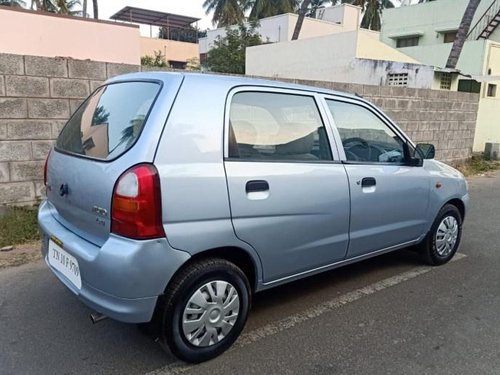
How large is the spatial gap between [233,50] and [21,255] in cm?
2088

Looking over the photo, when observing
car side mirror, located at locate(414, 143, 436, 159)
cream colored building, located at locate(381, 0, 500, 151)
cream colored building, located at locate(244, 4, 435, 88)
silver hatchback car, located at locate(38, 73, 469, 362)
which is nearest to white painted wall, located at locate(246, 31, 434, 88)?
cream colored building, located at locate(244, 4, 435, 88)

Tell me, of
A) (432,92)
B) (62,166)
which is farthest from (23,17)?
(62,166)

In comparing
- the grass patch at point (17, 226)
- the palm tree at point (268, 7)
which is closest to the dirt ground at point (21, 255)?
the grass patch at point (17, 226)

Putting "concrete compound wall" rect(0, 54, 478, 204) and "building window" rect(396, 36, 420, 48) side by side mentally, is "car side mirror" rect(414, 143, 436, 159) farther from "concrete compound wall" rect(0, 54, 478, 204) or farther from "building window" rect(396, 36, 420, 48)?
"building window" rect(396, 36, 420, 48)

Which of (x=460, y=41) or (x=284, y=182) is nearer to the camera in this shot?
(x=284, y=182)

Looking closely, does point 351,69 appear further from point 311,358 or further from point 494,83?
point 311,358

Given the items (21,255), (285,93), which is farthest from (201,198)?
(21,255)

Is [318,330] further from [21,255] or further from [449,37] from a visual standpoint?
[449,37]

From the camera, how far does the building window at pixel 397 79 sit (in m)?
12.5

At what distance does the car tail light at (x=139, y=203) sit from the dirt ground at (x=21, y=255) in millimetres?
2364

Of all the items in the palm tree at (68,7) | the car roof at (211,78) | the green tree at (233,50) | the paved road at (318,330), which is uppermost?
the palm tree at (68,7)

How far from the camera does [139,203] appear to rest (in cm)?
216

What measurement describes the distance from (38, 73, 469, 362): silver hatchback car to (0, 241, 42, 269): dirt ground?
1.30 metres

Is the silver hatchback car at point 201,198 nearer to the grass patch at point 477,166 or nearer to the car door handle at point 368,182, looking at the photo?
the car door handle at point 368,182
